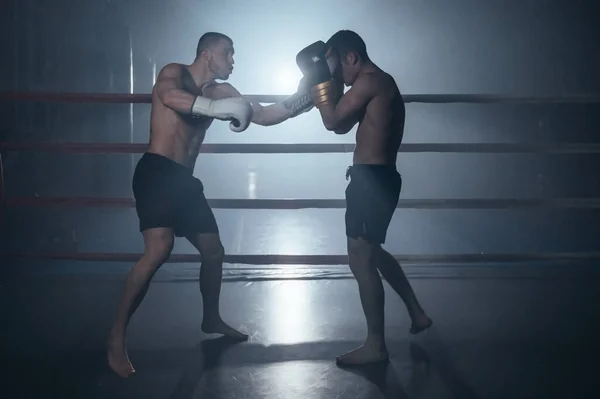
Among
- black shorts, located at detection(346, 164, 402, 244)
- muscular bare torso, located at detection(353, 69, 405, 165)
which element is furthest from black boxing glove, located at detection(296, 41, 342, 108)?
black shorts, located at detection(346, 164, 402, 244)

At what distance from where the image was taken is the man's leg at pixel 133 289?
189 centimetres

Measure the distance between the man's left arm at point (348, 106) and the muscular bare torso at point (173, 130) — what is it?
42cm

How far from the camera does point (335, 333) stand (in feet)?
7.67

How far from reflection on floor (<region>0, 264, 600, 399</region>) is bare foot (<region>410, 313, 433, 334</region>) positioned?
0.17ft

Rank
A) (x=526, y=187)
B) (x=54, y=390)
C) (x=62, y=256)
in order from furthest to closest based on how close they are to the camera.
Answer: (x=526, y=187) → (x=62, y=256) → (x=54, y=390)

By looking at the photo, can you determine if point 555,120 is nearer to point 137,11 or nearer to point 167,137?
point 167,137

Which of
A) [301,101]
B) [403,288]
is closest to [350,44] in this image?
[301,101]

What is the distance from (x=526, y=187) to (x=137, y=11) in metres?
5.80

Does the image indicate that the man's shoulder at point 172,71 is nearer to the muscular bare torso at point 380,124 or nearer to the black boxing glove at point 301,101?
the black boxing glove at point 301,101

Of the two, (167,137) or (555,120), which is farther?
(555,120)

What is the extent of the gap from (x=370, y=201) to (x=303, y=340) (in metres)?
0.61

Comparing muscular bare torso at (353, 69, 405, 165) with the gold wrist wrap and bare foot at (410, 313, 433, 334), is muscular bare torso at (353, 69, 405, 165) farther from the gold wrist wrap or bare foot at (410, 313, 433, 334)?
bare foot at (410, 313, 433, 334)

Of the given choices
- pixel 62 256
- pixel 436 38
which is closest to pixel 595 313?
pixel 62 256

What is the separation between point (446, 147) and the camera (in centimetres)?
317
